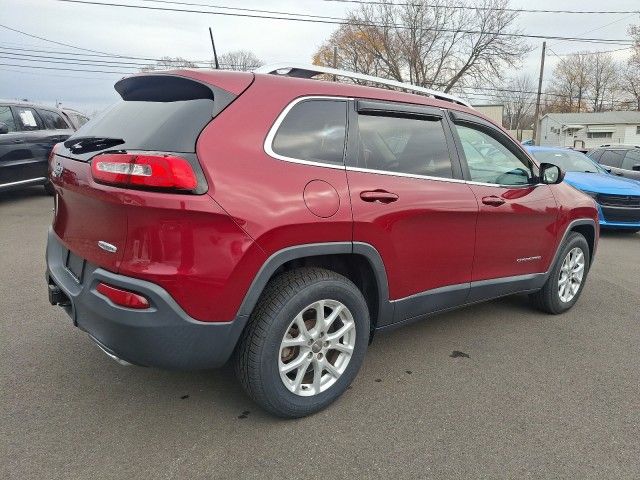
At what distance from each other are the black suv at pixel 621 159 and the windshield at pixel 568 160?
1.85 m

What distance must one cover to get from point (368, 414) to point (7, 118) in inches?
346

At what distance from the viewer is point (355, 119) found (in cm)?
275

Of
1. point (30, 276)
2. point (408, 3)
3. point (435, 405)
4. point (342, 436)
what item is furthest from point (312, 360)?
point (408, 3)

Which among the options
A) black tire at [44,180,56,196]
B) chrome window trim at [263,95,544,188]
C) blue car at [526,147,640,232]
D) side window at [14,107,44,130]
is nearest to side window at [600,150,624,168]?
blue car at [526,147,640,232]

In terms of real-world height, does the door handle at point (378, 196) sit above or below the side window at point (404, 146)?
below

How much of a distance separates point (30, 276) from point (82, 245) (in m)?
3.09

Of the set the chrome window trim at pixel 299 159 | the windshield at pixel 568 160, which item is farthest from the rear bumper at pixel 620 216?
the chrome window trim at pixel 299 159

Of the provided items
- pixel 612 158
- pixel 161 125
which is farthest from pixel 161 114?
pixel 612 158

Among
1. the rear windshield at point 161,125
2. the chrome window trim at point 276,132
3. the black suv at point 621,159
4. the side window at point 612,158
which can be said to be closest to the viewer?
the rear windshield at point 161,125

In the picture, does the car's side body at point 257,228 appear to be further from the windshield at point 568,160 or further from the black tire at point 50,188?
the windshield at point 568,160

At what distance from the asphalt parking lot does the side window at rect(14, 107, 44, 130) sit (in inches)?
242

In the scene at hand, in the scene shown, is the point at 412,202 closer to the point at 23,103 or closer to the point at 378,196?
the point at 378,196

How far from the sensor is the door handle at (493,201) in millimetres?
3318

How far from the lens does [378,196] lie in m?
2.66
